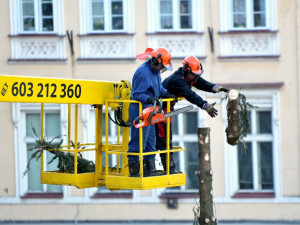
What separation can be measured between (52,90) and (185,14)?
11.2 meters

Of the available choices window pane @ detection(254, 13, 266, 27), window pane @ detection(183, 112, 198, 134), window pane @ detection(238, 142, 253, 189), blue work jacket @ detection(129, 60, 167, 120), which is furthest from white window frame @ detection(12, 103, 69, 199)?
blue work jacket @ detection(129, 60, 167, 120)

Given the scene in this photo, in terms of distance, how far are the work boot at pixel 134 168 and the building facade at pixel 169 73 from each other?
10.2 m

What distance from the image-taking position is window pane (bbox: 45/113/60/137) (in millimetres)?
22719

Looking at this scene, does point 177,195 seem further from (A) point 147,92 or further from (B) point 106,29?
(A) point 147,92

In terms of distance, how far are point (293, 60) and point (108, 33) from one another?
13.3ft

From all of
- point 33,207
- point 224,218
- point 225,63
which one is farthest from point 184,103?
point 33,207

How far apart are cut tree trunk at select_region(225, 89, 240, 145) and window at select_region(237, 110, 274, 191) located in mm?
8693

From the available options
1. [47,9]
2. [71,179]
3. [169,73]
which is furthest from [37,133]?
[71,179]

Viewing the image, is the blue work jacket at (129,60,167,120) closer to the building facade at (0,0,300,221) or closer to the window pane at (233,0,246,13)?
the building facade at (0,0,300,221)

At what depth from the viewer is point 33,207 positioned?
2272cm

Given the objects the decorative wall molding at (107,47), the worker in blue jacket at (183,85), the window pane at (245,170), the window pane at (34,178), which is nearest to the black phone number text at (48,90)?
the worker in blue jacket at (183,85)

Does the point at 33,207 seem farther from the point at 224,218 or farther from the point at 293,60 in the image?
the point at 293,60

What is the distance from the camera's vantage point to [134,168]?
11750 millimetres

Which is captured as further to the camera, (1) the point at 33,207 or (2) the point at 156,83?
(1) the point at 33,207
